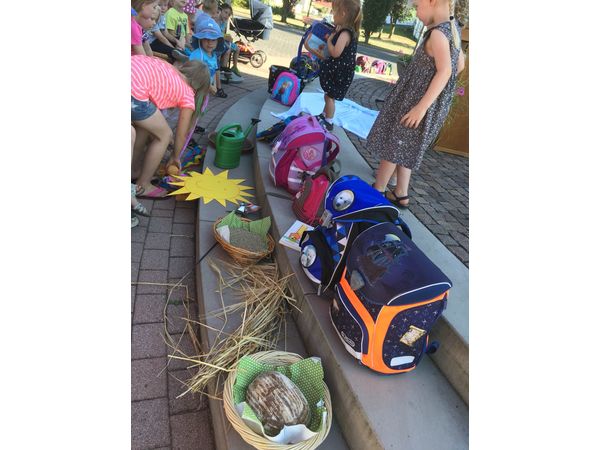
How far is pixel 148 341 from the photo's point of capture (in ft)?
6.93

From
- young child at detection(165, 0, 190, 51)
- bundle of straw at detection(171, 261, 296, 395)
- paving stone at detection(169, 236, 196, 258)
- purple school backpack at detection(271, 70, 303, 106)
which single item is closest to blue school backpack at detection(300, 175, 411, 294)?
bundle of straw at detection(171, 261, 296, 395)

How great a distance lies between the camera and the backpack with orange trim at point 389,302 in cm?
162

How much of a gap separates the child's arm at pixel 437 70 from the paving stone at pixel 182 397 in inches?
85.7

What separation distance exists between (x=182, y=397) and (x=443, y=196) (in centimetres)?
289

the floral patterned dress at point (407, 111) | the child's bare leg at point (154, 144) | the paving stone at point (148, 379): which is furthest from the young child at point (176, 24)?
the paving stone at point (148, 379)

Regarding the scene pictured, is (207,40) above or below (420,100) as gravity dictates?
below

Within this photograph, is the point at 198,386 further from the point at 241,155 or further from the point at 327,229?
the point at 241,155

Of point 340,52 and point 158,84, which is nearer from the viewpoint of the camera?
point 158,84

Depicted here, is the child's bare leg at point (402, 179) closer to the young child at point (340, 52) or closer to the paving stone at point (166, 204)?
the young child at point (340, 52)

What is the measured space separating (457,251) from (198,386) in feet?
6.32

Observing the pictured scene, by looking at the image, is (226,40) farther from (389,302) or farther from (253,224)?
(389,302)

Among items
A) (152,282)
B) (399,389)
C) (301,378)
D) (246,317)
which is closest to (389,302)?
(399,389)

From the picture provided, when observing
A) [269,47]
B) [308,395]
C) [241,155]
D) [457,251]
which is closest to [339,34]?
[241,155]

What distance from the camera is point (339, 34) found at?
4.21m
